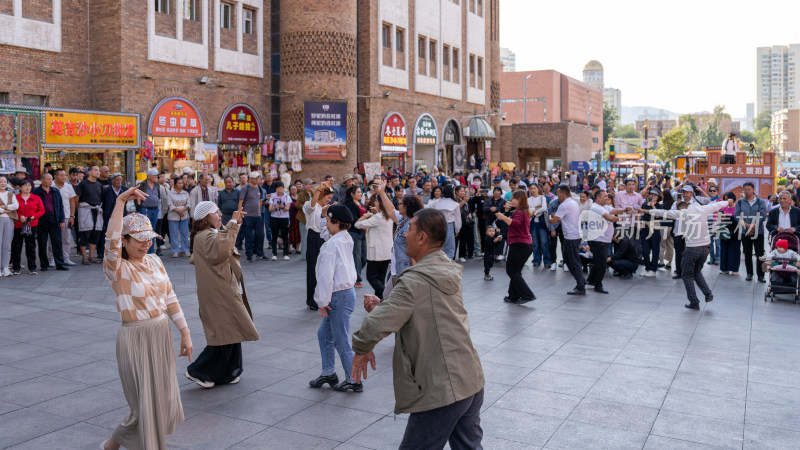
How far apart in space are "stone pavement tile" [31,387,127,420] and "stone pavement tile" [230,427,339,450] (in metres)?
1.54

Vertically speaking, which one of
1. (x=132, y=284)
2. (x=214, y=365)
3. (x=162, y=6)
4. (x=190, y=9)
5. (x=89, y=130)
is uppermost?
(x=190, y=9)

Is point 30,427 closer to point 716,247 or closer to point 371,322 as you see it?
point 371,322

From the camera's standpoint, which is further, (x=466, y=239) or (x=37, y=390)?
(x=466, y=239)

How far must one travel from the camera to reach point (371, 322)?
12.6 feet

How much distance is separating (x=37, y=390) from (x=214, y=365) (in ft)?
5.37

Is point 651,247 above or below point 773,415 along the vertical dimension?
above

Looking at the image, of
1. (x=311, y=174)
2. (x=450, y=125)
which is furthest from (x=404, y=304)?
(x=450, y=125)

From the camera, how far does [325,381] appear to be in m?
6.82

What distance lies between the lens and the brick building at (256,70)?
20.1 metres

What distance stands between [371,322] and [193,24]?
21.8 metres

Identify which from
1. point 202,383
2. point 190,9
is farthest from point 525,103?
point 202,383

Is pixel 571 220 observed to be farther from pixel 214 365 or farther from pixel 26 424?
pixel 26 424

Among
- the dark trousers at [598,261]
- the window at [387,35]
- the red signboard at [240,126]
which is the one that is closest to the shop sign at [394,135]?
the window at [387,35]

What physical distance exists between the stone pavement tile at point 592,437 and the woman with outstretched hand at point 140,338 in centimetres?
287
